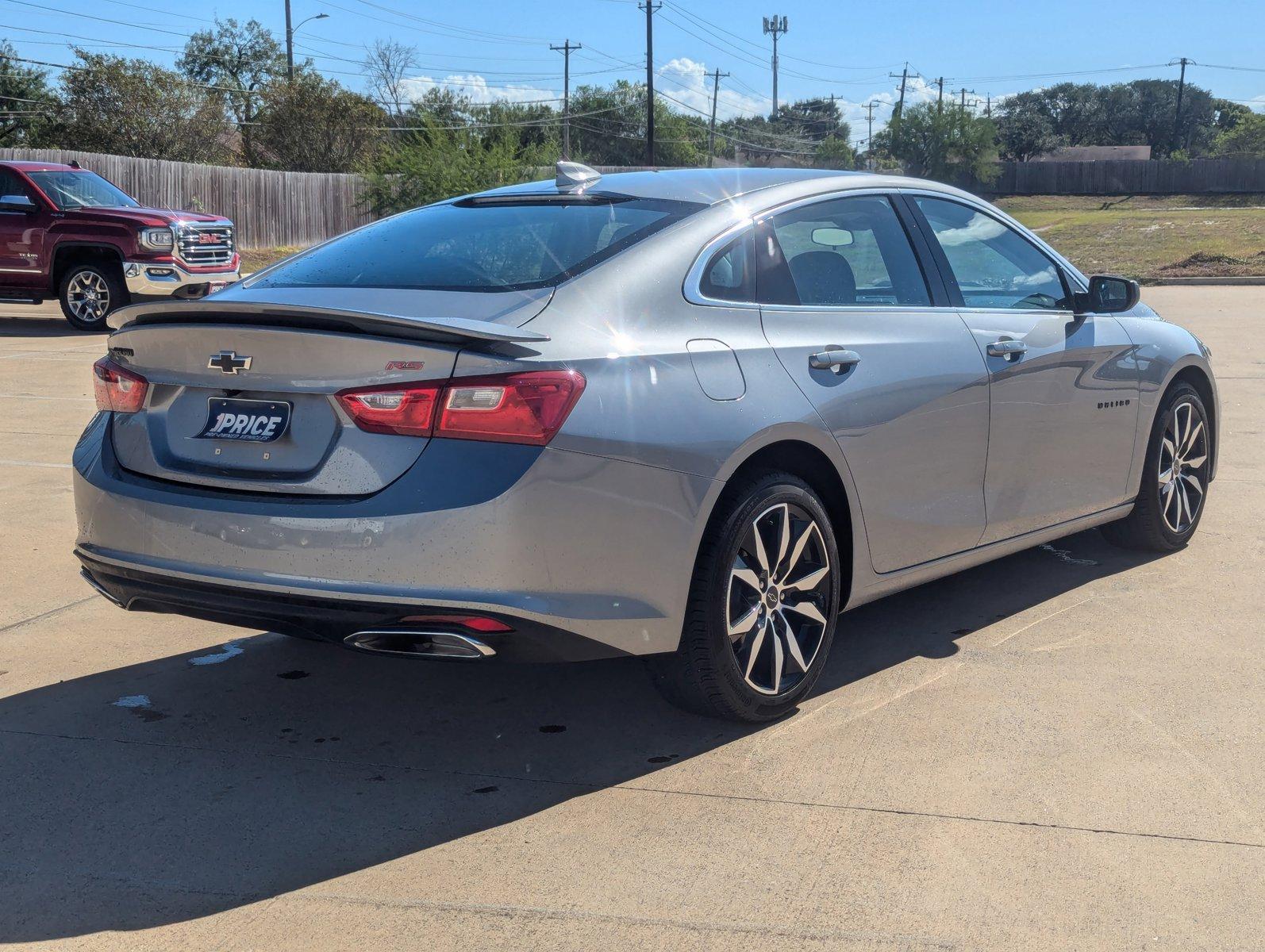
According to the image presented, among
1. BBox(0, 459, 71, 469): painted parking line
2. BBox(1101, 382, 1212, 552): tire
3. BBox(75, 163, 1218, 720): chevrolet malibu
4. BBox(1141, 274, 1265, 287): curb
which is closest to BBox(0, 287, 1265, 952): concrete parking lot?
BBox(75, 163, 1218, 720): chevrolet malibu

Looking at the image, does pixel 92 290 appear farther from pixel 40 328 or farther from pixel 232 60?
pixel 232 60

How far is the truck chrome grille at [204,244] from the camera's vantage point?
17031 mm

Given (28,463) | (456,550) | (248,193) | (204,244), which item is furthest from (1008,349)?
(248,193)

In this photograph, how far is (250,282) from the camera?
4383mm

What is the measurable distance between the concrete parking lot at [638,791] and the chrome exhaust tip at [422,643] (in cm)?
44

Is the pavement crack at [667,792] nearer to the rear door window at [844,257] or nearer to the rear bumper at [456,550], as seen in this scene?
the rear bumper at [456,550]

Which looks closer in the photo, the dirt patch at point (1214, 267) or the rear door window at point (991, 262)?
the rear door window at point (991, 262)

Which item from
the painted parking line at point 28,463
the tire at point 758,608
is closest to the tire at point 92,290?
the painted parking line at point 28,463

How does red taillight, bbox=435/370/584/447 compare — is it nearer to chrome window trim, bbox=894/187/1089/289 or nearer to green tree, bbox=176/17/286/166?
chrome window trim, bbox=894/187/1089/289

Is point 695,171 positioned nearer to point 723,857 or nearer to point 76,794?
point 723,857

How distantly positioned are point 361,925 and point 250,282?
2206 mm

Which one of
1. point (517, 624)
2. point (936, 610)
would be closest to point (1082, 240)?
point (936, 610)

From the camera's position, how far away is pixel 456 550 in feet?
11.0

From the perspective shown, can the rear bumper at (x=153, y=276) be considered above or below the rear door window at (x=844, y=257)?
below
